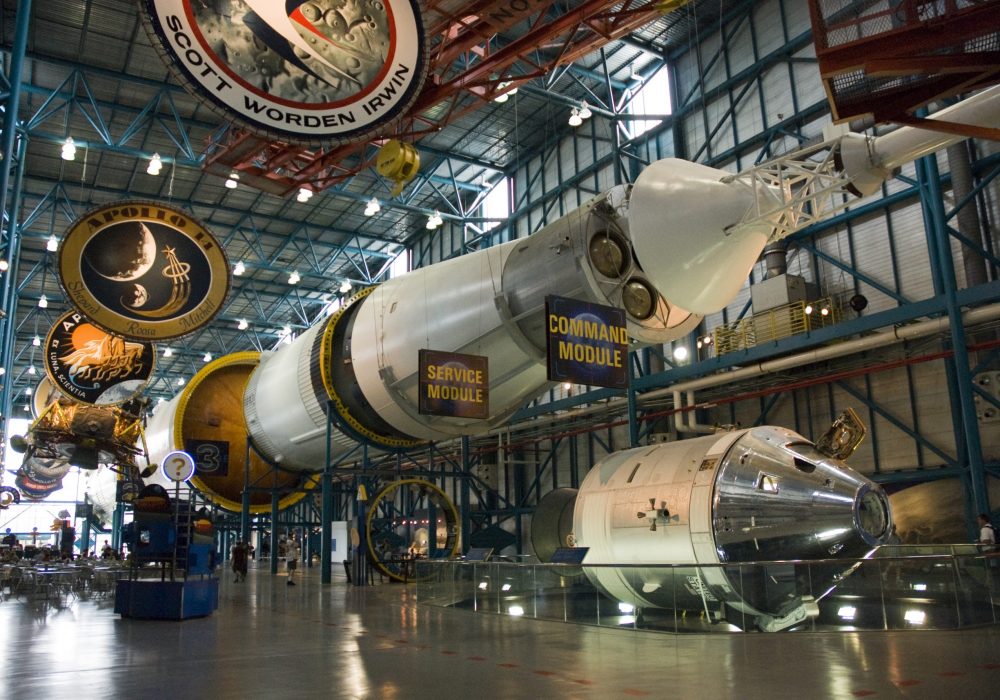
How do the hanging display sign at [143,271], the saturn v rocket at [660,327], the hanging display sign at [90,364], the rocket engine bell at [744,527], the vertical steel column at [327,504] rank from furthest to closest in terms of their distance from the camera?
the hanging display sign at [90,364] < the vertical steel column at [327,504] < the hanging display sign at [143,271] < the saturn v rocket at [660,327] < the rocket engine bell at [744,527]

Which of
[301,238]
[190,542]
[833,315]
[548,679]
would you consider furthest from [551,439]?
[548,679]

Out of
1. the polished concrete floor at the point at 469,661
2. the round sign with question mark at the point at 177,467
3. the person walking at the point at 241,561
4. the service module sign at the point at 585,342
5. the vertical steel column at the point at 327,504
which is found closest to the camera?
the polished concrete floor at the point at 469,661

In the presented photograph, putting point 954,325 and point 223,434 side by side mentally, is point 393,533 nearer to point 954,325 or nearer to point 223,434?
point 223,434

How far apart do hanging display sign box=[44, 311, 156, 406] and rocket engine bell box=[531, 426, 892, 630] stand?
44.0 feet

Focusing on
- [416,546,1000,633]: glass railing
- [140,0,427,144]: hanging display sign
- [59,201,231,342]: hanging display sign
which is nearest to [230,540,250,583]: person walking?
[59,201,231,342]: hanging display sign

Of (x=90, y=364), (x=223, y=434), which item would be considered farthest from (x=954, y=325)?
(x=90, y=364)

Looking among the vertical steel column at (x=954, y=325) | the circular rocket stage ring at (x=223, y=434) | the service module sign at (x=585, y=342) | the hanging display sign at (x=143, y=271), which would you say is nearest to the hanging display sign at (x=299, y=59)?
the service module sign at (x=585, y=342)

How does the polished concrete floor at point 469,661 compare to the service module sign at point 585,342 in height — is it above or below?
below

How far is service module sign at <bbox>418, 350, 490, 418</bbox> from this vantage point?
39.2ft

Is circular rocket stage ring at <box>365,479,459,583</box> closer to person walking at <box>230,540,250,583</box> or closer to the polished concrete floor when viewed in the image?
person walking at <box>230,540,250,583</box>

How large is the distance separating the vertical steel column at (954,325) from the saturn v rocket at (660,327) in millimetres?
6466

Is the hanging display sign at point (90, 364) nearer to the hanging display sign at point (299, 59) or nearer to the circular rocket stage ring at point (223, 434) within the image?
the circular rocket stage ring at point (223, 434)

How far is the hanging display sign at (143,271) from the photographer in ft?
33.9

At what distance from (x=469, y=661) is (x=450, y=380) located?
5688 millimetres
